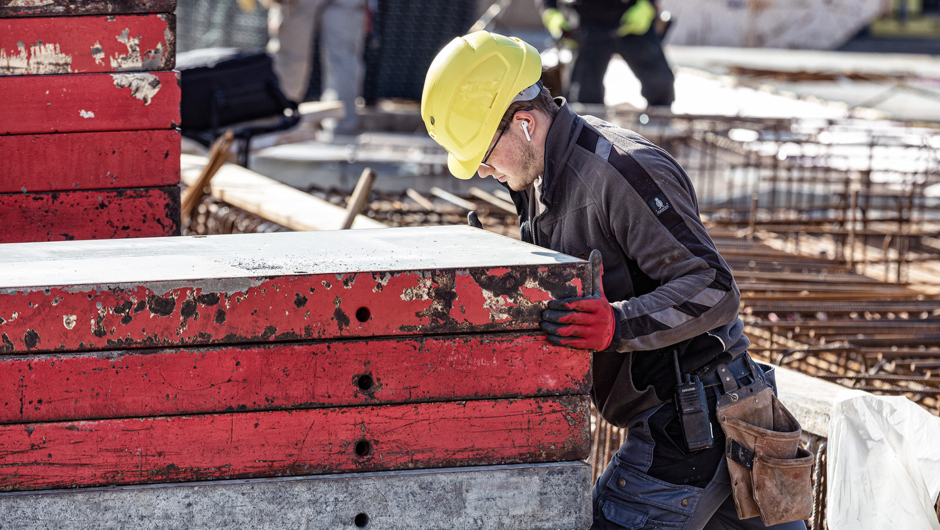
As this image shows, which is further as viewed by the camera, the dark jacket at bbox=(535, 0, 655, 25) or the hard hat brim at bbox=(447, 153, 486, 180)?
the dark jacket at bbox=(535, 0, 655, 25)

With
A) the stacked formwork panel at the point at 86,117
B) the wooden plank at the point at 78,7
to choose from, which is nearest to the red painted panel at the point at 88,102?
the stacked formwork panel at the point at 86,117

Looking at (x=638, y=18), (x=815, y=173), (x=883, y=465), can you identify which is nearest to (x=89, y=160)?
(x=883, y=465)

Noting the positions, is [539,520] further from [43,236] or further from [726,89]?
[726,89]

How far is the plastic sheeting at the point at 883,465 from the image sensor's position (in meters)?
2.90

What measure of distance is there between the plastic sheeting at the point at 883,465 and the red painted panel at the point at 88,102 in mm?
2525

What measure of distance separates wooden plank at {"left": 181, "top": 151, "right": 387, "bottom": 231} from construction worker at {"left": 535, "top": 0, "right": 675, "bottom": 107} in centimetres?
570

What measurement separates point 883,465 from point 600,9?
9.45 metres

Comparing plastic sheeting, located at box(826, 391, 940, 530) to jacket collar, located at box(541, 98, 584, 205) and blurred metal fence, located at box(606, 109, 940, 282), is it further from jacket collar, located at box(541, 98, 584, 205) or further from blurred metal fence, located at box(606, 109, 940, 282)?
blurred metal fence, located at box(606, 109, 940, 282)

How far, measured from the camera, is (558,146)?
265 centimetres

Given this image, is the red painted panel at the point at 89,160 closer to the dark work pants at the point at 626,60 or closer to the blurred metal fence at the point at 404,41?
the dark work pants at the point at 626,60

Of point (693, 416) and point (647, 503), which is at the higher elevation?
point (693, 416)

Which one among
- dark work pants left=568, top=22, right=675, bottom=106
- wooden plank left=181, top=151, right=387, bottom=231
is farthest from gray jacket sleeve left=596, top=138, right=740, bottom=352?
dark work pants left=568, top=22, right=675, bottom=106

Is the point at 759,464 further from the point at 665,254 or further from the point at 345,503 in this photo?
the point at 345,503

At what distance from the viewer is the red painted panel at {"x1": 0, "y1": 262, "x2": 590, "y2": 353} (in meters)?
2.17
